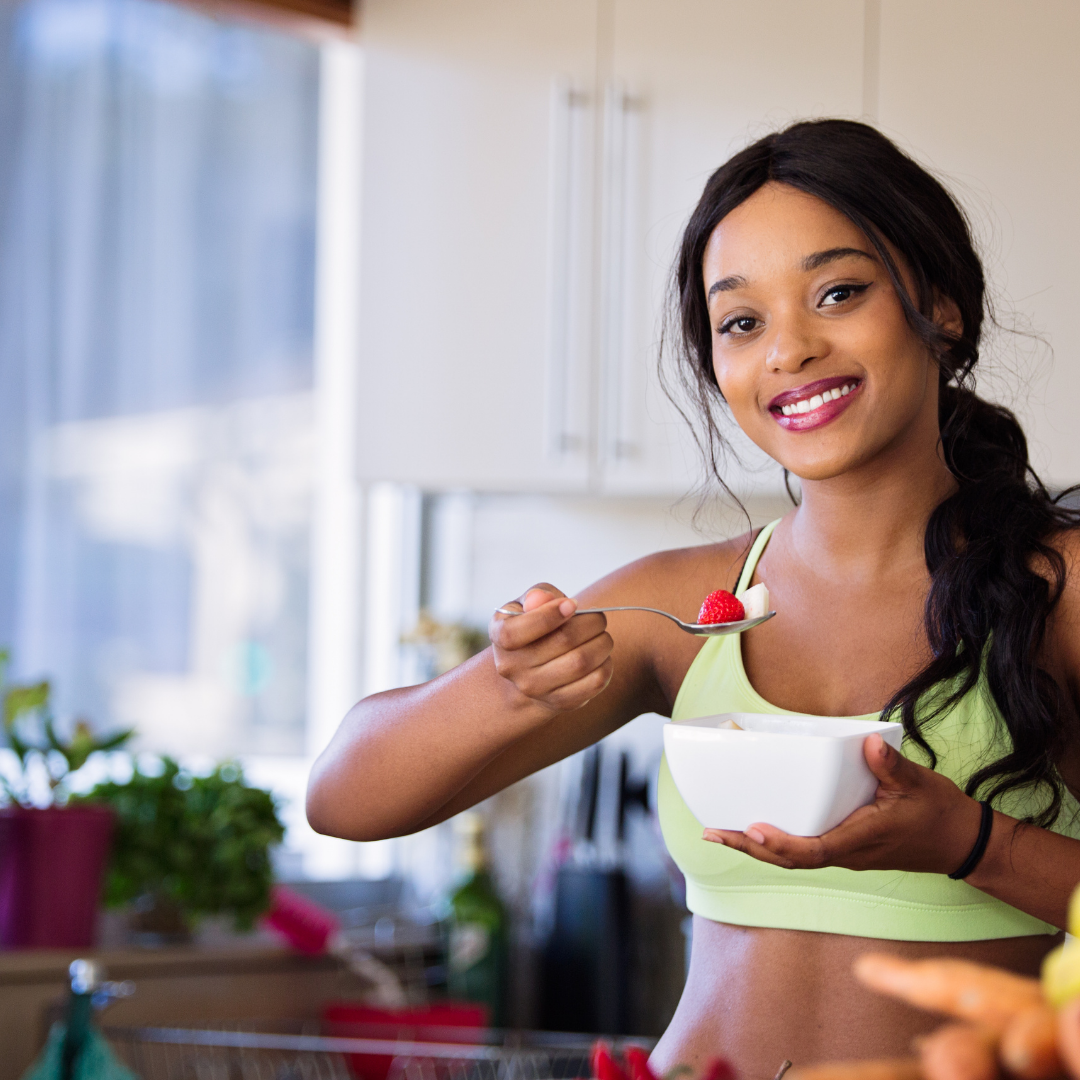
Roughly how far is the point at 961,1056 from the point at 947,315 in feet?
2.55

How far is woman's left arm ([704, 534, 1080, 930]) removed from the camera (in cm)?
76

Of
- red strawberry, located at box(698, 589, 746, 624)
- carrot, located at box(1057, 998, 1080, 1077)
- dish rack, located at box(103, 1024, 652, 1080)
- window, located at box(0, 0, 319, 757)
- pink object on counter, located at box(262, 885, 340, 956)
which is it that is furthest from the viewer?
window, located at box(0, 0, 319, 757)

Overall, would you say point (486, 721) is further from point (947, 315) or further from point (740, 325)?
point (947, 315)

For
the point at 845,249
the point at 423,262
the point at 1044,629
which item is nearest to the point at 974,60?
the point at 423,262

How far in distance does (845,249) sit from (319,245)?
1700mm

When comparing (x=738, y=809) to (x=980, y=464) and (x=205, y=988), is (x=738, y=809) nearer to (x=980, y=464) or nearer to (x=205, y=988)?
(x=980, y=464)

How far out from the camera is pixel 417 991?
2.13m

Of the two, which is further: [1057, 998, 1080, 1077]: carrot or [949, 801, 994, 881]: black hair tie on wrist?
[949, 801, 994, 881]: black hair tie on wrist

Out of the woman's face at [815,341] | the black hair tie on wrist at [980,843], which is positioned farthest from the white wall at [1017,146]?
the black hair tie on wrist at [980,843]

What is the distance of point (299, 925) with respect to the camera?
2.03 m

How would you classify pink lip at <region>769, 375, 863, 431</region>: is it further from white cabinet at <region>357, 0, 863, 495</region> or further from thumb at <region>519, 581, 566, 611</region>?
white cabinet at <region>357, 0, 863, 495</region>

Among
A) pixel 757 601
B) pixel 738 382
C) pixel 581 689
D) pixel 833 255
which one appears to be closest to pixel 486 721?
pixel 581 689

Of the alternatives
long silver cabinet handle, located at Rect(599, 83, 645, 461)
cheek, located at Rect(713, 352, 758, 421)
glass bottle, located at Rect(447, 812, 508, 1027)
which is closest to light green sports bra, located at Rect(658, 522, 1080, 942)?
cheek, located at Rect(713, 352, 758, 421)

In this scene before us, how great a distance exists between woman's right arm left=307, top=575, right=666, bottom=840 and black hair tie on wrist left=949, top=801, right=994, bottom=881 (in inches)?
10.1
